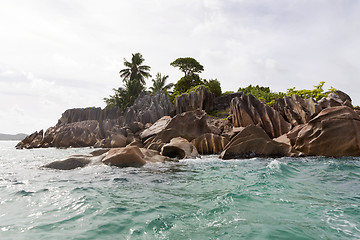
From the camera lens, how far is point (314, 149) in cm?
1457

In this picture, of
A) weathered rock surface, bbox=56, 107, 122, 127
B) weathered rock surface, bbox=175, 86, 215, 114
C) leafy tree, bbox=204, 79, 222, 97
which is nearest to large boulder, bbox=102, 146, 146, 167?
weathered rock surface, bbox=175, 86, 215, 114

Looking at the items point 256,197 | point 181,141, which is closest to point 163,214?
point 256,197

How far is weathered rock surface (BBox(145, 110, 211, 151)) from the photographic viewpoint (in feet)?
64.5

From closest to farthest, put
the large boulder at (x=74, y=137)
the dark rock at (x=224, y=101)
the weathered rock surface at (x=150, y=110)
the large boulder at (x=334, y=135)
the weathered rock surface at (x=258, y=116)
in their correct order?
the large boulder at (x=334, y=135) → the weathered rock surface at (x=258, y=116) → the weathered rock surface at (x=150, y=110) → the large boulder at (x=74, y=137) → the dark rock at (x=224, y=101)

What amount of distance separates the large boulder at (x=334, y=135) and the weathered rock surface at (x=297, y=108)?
4.25 m

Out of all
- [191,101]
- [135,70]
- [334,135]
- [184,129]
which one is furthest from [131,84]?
[334,135]

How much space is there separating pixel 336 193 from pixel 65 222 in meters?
6.83

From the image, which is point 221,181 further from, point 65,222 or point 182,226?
point 65,222

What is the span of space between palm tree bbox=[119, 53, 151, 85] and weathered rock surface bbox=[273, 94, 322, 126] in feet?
127

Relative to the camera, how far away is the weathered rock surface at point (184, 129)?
19.7 metres

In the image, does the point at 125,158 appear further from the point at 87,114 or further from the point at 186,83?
the point at 87,114

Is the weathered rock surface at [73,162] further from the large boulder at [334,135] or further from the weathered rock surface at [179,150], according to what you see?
the large boulder at [334,135]

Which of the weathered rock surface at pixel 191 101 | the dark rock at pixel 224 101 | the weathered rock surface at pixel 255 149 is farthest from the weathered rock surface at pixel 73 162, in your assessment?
the dark rock at pixel 224 101

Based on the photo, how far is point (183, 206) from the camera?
18.0ft
